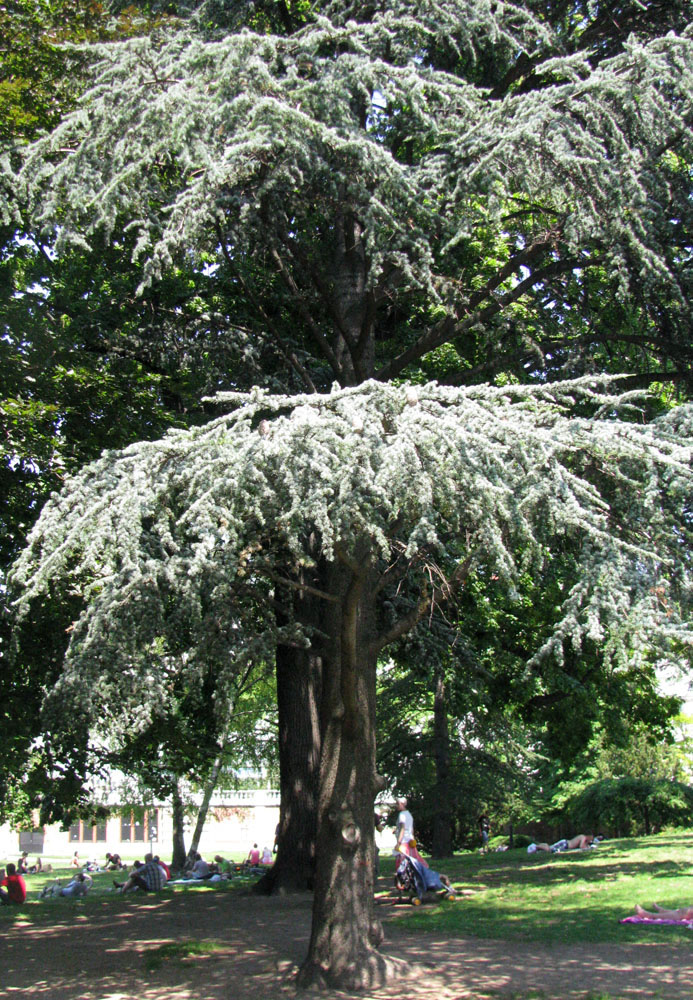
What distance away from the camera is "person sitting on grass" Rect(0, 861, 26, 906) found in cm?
1584

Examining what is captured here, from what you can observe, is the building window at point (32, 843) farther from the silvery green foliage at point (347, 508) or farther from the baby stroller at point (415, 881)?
the silvery green foliage at point (347, 508)

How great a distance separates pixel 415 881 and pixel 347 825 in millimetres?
5038

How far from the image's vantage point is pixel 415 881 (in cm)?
1196

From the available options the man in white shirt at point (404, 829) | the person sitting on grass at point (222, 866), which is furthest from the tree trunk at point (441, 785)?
the man in white shirt at point (404, 829)

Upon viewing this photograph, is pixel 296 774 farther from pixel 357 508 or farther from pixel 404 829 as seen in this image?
pixel 357 508

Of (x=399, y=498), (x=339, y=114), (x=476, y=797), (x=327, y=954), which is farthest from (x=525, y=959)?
(x=476, y=797)

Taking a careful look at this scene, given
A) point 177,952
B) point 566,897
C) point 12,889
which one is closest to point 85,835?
point 12,889

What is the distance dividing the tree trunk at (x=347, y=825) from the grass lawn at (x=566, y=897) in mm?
2322

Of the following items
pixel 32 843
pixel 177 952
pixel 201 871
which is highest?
pixel 177 952

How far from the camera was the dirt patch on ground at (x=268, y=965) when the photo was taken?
22.7ft

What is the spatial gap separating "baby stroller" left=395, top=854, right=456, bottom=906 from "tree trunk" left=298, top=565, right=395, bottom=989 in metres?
4.29

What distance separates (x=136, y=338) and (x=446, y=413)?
255 inches

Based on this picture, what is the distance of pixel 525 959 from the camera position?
7918 millimetres

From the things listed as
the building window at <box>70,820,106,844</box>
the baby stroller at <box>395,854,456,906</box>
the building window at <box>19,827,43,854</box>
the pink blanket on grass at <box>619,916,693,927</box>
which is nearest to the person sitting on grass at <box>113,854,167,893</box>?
the baby stroller at <box>395,854,456,906</box>
